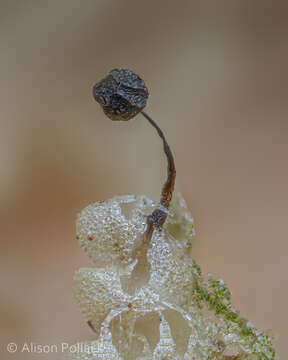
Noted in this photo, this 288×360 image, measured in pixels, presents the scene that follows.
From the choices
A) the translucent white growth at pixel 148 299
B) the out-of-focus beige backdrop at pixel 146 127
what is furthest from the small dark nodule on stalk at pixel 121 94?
the out-of-focus beige backdrop at pixel 146 127

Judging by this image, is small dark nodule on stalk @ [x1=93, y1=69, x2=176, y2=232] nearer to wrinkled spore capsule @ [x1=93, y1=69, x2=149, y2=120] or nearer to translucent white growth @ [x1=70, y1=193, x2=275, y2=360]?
wrinkled spore capsule @ [x1=93, y1=69, x2=149, y2=120]

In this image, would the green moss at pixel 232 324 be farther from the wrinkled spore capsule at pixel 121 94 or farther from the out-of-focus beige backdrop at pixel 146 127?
the out-of-focus beige backdrop at pixel 146 127

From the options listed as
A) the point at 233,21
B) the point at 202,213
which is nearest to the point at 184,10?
the point at 233,21

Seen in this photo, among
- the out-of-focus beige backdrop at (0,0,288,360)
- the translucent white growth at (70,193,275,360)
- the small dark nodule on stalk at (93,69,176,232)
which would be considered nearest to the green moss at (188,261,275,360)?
the translucent white growth at (70,193,275,360)

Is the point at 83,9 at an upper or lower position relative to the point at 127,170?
upper

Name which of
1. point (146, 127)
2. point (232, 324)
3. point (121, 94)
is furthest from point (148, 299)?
point (146, 127)

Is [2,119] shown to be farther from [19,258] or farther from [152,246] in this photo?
[152,246]
